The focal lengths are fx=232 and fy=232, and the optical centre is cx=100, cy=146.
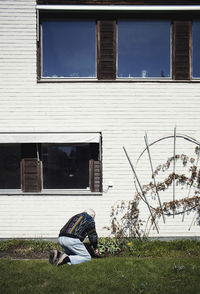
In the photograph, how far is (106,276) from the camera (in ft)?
13.4

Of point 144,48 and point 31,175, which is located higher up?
point 144,48

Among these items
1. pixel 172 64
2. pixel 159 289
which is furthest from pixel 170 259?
pixel 172 64

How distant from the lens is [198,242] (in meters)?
5.77

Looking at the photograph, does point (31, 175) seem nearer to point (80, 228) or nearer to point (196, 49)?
point (80, 228)

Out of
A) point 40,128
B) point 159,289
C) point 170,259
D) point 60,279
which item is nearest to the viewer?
point 159,289

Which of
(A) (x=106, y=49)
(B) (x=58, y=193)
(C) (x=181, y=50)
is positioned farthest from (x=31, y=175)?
(C) (x=181, y=50)

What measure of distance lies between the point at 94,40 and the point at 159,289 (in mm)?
5977

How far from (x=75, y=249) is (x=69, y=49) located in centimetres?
513

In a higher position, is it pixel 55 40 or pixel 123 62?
pixel 55 40

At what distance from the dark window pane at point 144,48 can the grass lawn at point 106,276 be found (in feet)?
15.3

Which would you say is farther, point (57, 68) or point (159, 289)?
point (57, 68)

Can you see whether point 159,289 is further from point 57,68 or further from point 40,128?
point 57,68

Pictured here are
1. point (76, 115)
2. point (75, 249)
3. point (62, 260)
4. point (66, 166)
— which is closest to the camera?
point (62, 260)

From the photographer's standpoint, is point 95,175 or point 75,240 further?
point 95,175
